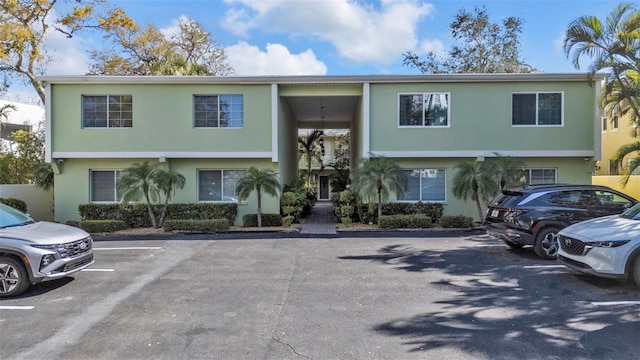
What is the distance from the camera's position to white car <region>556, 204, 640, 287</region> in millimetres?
6160

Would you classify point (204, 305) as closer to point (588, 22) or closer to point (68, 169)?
point (68, 169)

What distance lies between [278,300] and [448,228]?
910 centimetres

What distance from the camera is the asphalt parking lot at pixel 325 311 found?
434 cm

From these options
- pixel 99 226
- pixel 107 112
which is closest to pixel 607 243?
pixel 99 226

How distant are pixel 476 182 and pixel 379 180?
10.6ft

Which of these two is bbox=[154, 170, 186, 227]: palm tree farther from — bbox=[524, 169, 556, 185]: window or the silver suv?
bbox=[524, 169, 556, 185]: window

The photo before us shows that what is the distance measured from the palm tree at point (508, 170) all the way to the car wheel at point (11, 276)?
12872 millimetres

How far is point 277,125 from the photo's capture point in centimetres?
1523

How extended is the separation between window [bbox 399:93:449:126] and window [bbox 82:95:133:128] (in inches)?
416

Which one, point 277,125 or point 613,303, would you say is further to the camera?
point 277,125

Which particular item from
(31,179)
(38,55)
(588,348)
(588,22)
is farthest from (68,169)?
(588,22)

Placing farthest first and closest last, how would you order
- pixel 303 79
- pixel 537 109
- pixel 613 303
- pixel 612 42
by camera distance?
pixel 537 109 → pixel 303 79 → pixel 612 42 → pixel 613 303

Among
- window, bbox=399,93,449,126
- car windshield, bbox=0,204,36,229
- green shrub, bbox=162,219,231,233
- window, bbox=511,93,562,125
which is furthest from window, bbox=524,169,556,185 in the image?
car windshield, bbox=0,204,36,229

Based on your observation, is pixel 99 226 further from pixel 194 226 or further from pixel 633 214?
pixel 633 214
